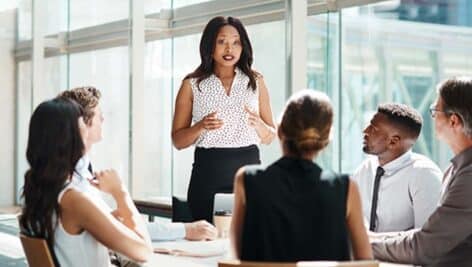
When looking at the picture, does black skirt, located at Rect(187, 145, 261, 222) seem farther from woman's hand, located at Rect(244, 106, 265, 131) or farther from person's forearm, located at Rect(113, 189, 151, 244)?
person's forearm, located at Rect(113, 189, 151, 244)

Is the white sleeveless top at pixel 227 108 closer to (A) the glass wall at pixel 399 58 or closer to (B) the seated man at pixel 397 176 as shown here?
(B) the seated man at pixel 397 176

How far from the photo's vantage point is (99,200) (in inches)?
90.7

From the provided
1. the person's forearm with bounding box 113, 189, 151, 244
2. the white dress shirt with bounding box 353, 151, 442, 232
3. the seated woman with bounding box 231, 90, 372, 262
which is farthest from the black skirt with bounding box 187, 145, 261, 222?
the seated woman with bounding box 231, 90, 372, 262

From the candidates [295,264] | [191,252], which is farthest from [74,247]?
[295,264]

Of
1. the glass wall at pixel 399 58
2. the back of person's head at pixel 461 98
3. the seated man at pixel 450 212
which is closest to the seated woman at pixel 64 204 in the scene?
the seated man at pixel 450 212

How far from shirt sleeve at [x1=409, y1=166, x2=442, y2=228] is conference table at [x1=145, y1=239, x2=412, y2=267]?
427 mm

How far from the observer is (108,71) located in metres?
7.31

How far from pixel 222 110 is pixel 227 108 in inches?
1.0

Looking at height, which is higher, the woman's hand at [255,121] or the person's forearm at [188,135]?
the woman's hand at [255,121]

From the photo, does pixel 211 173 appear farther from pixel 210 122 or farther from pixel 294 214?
pixel 294 214

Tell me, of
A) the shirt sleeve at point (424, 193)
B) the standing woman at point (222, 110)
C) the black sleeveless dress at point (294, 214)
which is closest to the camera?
the black sleeveless dress at point (294, 214)

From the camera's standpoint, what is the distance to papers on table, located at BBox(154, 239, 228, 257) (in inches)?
101

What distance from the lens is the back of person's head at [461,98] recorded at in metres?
2.42

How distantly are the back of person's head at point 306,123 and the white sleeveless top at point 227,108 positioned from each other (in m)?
1.47
